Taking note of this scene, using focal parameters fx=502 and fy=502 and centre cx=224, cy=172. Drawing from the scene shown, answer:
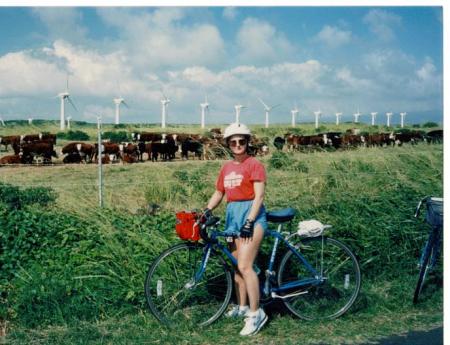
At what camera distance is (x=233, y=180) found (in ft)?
14.2

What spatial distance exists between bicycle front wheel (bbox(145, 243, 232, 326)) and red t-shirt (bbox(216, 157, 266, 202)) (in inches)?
25.2

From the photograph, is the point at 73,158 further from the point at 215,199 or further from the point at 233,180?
the point at 233,180

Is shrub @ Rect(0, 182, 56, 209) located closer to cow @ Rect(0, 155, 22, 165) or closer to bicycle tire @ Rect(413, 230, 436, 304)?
bicycle tire @ Rect(413, 230, 436, 304)

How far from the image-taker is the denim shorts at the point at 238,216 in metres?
4.35

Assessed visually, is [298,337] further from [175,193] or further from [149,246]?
[175,193]

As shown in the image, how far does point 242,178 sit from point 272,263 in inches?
37.2

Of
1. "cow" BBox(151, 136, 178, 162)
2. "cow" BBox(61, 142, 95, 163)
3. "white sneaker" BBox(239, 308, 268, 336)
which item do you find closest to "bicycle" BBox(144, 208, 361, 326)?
"white sneaker" BBox(239, 308, 268, 336)

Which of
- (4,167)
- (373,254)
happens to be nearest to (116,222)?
(373,254)

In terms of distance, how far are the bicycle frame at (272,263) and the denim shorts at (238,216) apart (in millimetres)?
95

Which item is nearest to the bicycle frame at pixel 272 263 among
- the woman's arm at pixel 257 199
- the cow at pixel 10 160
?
the woman's arm at pixel 257 199

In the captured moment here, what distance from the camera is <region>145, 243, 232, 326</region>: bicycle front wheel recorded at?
4.54 metres

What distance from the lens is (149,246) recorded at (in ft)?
16.9

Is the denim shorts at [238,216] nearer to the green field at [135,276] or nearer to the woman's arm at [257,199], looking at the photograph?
the woman's arm at [257,199]
